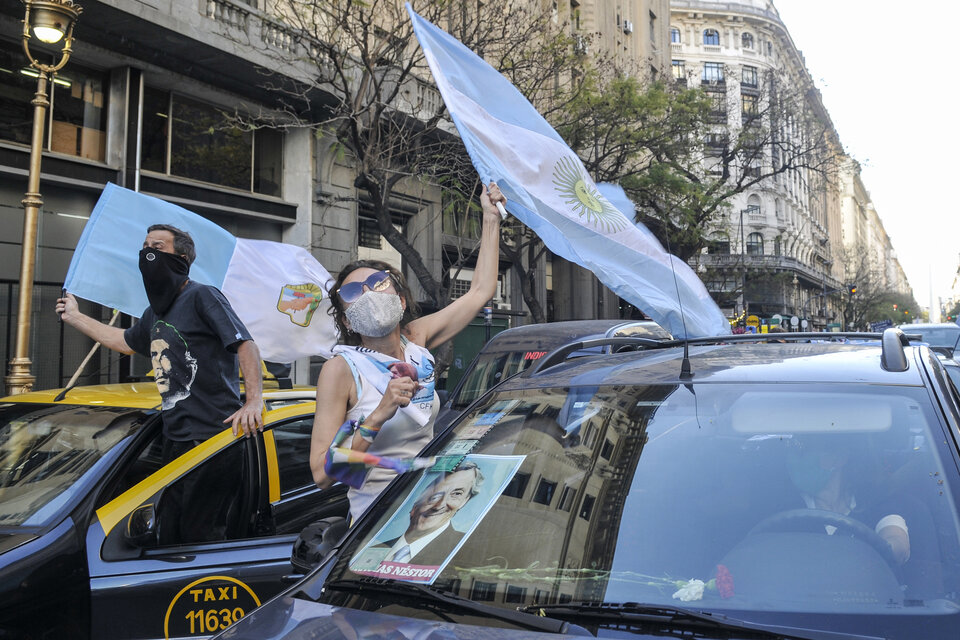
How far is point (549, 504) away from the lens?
224 centimetres

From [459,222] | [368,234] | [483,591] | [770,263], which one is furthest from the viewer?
[770,263]

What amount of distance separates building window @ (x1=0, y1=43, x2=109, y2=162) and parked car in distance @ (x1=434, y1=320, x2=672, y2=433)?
26.6 ft

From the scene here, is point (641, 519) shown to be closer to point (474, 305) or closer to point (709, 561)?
point (709, 561)

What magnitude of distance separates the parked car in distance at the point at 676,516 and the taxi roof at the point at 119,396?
1718mm

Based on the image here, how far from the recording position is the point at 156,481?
321cm

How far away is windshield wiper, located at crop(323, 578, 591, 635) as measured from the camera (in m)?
1.74

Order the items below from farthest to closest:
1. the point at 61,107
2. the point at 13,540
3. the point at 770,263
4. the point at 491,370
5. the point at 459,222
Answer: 1. the point at 770,263
2. the point at 459,222
3. the point at 61,107
4. the point at 491,370
5. the point at 13,540

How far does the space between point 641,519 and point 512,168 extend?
2.47 m

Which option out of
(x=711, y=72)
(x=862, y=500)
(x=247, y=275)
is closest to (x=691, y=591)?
(x=862, y=500)

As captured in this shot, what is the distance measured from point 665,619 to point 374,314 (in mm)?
1551

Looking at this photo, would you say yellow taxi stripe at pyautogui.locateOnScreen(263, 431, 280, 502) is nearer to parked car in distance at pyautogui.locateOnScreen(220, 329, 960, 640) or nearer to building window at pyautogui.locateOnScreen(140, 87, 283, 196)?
parked car in distance at pyautogui.locateOnScreen(220, 329, 960, 640)

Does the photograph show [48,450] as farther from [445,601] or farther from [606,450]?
[606,450]

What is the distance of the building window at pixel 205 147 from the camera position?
13617 mm

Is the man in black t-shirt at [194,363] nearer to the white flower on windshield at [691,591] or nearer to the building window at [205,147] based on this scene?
the white flower on windshield at [691,591]
